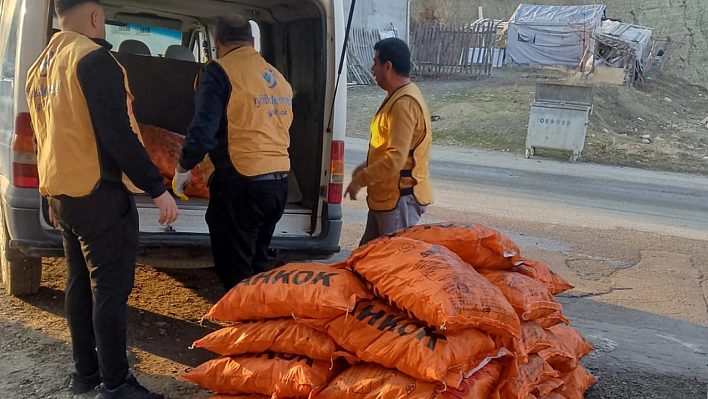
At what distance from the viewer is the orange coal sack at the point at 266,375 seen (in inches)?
119

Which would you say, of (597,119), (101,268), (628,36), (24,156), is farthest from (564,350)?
(628,36)

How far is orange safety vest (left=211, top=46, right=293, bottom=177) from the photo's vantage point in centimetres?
362

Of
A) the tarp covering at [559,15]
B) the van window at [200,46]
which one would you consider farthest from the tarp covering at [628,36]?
the van window at [200,46]

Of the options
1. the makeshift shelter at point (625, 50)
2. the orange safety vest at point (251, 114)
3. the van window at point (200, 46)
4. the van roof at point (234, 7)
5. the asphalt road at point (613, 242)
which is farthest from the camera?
the makeshift shelter at point (625, 50)

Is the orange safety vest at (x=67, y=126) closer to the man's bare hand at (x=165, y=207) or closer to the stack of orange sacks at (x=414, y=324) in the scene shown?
the man's bare hand at (x=165, y=207)

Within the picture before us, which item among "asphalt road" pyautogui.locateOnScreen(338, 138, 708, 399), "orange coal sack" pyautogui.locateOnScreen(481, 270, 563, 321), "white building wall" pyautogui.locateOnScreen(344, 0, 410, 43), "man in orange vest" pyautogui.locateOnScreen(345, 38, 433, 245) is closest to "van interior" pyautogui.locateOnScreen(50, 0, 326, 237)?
"man in orange vest" pyautogui.locateOnScreen(345, 38, 433, 245)

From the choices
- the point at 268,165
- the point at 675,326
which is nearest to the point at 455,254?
the point at 268,165

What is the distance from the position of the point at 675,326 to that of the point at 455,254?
8.88 ft

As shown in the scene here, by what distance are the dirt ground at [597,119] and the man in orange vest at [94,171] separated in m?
13.2

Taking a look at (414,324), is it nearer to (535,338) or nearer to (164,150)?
(535,338)

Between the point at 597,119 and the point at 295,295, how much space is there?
16961mm

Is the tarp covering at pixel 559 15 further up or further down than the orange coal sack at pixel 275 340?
further up

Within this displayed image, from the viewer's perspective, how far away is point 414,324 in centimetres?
299

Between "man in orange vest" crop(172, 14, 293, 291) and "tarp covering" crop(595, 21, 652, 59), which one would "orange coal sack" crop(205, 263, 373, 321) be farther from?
"tarp covering" crop(595, 21, 652, 59)
